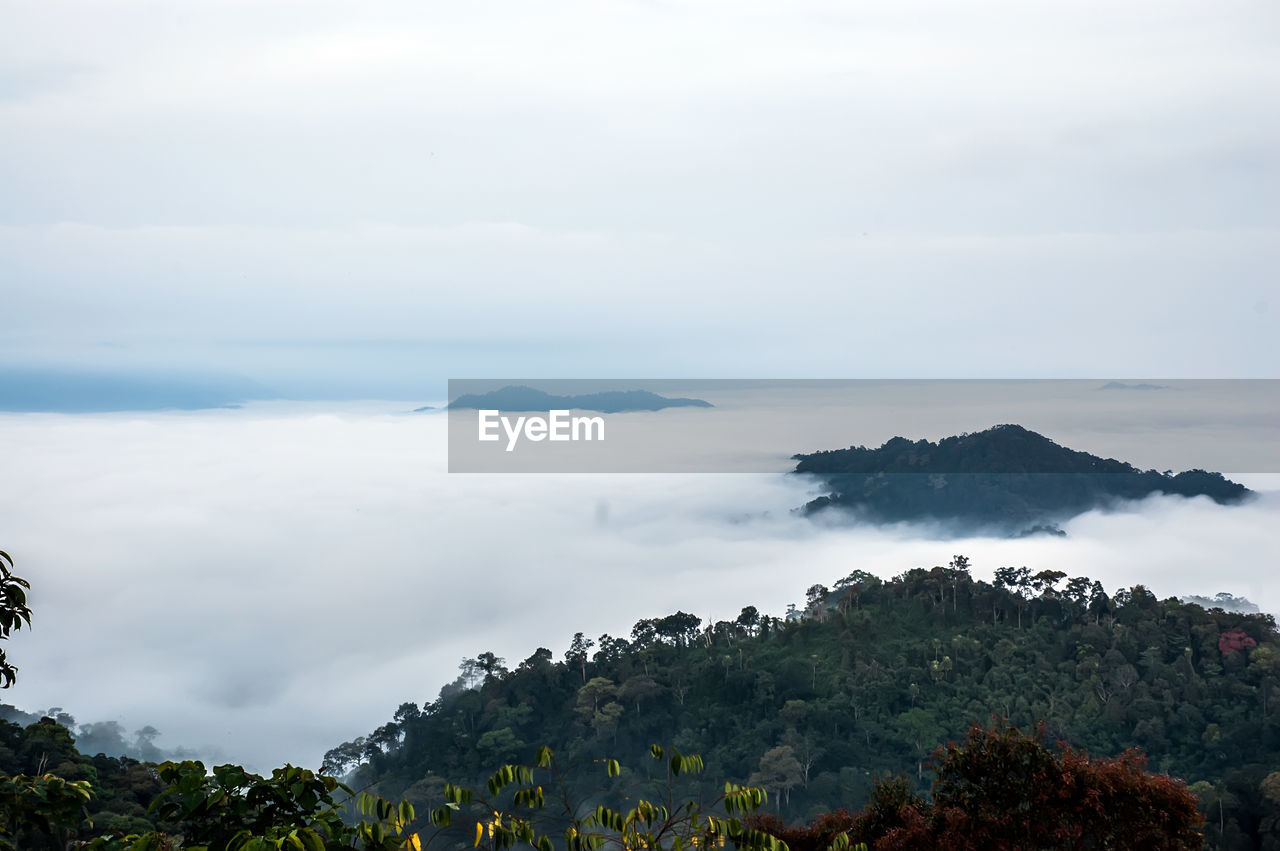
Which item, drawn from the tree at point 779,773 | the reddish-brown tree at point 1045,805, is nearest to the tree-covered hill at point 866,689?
the tree at point 779,773

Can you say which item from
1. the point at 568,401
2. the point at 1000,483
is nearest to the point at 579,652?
the point at 568,401

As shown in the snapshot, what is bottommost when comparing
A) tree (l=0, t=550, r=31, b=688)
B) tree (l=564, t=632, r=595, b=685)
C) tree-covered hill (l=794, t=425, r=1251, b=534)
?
tree (l=564, t=632, r=595, b=685)

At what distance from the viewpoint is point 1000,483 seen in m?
75.1

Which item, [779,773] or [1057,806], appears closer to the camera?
A: [1057,806]

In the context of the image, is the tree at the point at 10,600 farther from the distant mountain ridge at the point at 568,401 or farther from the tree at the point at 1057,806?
the distant mountain ridge at the point at 568,401

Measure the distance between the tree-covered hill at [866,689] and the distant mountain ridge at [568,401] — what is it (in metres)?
33.7

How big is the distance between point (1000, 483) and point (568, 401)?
31457 mm

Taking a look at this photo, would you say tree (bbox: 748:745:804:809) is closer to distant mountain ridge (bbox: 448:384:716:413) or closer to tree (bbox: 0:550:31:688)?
tree (bbox: 0:550:31:688)

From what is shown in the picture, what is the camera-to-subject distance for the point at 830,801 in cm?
3809

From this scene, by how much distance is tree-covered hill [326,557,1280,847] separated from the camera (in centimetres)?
3797

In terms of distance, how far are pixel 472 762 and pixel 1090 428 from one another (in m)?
56.5

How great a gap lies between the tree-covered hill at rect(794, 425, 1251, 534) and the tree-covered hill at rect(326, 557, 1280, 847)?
26594 mm

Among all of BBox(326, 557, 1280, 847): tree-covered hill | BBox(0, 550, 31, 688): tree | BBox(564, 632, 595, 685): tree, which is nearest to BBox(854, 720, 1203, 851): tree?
BBox(0, 550, 31, 688): tree

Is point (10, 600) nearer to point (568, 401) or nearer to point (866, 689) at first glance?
point (866, 689)
